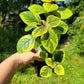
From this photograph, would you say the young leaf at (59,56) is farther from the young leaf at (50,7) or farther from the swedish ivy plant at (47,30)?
the young leaf at (50,7)

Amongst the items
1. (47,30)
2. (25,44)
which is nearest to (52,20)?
(47,30)

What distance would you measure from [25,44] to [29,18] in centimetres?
11

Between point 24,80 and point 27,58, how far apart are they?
84.2 inches

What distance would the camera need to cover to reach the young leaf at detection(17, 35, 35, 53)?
0.38 meters

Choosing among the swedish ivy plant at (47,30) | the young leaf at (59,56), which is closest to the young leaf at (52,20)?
the swedish ivy plant at (47,30)

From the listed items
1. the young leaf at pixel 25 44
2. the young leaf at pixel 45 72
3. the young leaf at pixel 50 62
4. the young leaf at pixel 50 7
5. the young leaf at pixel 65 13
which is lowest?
the young leaf at pixel 45 72

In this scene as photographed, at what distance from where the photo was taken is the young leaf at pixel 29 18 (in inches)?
14.9

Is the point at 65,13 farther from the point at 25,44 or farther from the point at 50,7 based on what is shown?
the point at 25,44

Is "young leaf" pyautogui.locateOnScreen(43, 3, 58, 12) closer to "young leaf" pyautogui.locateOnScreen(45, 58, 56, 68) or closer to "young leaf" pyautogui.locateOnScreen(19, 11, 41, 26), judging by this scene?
"young leaf" pyautogui.locateOnScreen(19, 11, 41, 26)

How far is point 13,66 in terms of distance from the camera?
0.53 meters

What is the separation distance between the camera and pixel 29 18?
385 millimetres

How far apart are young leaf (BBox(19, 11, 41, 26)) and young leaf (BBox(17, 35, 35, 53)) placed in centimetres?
7

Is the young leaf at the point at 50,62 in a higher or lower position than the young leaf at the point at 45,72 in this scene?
higher

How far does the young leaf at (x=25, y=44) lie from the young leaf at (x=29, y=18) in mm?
67
